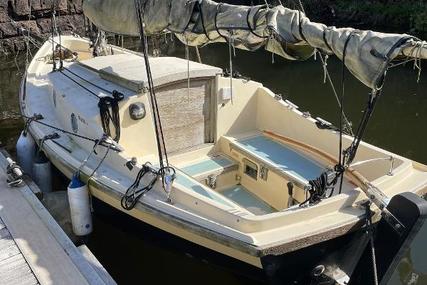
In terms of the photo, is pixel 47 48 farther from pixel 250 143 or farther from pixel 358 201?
pixel 358 201

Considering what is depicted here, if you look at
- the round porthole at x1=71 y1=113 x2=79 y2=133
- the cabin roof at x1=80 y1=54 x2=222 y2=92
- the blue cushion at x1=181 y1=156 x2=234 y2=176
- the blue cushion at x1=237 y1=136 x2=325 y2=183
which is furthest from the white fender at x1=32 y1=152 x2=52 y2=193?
the blue cushion at x1=237 y1=136 x2=325 y2=183

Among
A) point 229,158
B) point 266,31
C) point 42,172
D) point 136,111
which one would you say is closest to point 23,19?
point 42,172

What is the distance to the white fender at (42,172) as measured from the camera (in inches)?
317

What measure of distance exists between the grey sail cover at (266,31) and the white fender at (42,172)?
2.49 meters

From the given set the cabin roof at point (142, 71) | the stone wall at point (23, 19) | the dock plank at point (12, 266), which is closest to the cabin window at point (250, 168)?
the cabin roof at point (142, 71)

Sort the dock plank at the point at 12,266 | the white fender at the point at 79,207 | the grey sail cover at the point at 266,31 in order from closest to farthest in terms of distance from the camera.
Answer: the grey sail cover at the point at 266,31, the dock plank at the point at 12,266, the white fender at the point at 79,207

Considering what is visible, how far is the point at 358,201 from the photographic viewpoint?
18.7 feet

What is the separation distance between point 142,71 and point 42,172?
243 centimetres

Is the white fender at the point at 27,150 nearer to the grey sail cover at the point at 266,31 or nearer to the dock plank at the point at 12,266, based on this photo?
the dock plank at the point at 12,266

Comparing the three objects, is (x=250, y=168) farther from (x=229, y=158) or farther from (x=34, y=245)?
(x=34, y=245)

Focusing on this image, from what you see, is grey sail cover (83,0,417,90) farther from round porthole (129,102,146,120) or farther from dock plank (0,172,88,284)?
dock plank (0,172,88,284)

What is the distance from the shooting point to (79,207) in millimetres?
6660

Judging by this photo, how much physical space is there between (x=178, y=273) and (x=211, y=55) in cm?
1463

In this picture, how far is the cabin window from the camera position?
7138mm
